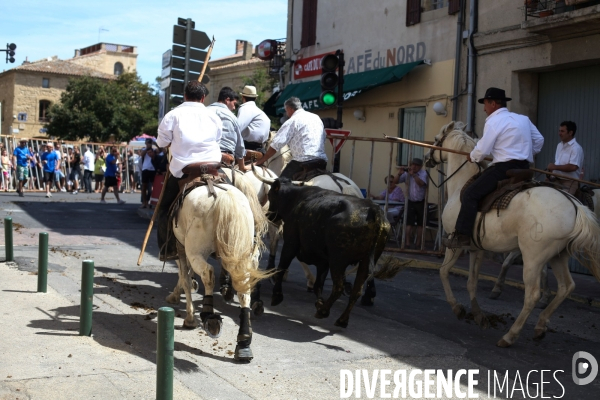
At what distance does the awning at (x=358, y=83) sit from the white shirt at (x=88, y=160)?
11076 millimetres

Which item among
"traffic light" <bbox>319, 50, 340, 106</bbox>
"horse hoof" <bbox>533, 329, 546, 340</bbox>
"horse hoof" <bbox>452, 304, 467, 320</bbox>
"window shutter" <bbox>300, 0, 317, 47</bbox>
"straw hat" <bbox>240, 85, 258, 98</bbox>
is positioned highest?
"window shutter" <bbox>300, 0, 317, 47</bbox>

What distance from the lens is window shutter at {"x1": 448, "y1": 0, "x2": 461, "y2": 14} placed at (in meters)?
15.4

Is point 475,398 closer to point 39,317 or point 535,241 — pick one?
point 535,241

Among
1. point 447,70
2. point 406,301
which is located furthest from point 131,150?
point 406,301

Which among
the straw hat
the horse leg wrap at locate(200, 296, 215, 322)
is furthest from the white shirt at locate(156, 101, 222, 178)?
the straw hat

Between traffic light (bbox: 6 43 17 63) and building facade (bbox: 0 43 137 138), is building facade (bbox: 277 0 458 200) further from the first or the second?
building facade (bbox: 0 43 137 138)

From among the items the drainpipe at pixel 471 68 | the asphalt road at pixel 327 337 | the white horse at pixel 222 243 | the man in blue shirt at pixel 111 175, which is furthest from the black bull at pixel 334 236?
the man in blue shirt at pixel 111 175

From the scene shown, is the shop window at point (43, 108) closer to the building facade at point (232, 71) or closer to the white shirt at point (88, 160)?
the building facade at point (232, 71)

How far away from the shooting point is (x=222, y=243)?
6.48 meters

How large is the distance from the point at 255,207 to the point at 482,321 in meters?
2.75

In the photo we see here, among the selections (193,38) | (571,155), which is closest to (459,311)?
(571,155)

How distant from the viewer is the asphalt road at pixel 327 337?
589cm

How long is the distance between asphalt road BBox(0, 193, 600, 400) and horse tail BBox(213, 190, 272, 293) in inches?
27.9

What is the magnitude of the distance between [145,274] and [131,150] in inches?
972
